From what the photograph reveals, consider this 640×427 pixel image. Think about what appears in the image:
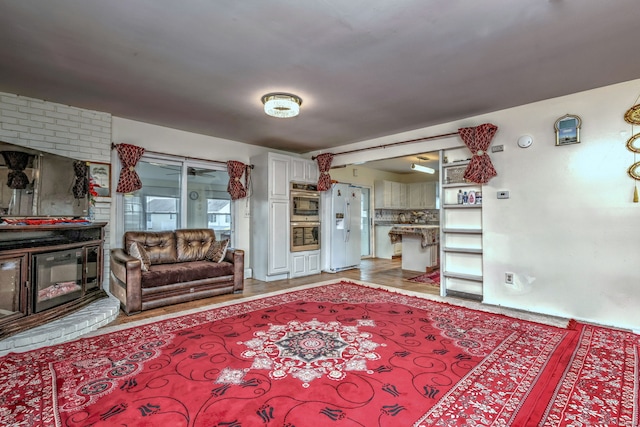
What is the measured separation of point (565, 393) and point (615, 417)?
0.26 meters

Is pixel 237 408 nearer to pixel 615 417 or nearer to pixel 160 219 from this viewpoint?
pixel 615 417

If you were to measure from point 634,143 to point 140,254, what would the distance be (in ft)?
19.1

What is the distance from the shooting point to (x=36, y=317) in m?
2.90

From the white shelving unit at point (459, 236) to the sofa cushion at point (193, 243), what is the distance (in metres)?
3.73

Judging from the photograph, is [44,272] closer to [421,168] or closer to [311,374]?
[311,374]

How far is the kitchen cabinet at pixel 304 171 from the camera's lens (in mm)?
6008

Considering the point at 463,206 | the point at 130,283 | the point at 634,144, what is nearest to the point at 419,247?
the point at 463,206

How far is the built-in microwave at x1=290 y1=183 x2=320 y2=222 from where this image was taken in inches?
237

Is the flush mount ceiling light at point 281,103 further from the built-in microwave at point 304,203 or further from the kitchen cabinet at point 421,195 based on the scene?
the kitchen cabinet at point 421,195

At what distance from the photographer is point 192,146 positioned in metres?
5.24

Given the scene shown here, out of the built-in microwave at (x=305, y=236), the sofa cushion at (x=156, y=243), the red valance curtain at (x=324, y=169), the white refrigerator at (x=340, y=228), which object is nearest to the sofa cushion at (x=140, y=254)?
the sofa cushion at (x=156, y=243)

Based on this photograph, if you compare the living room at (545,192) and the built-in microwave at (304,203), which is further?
the built-in microwave at (304,203)

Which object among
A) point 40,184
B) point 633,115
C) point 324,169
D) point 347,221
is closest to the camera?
point 633,115

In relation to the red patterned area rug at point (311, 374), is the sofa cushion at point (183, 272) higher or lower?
higher
